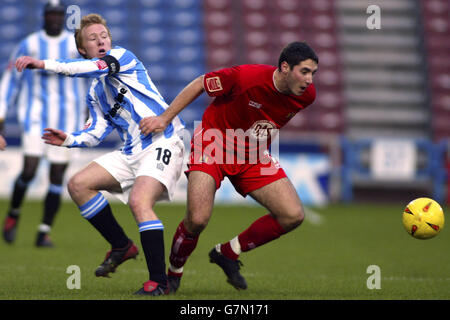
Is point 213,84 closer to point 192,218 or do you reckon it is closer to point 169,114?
point 169,114

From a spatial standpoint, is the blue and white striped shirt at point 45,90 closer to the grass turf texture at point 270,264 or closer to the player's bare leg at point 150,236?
the grass turf texture at point 270,264

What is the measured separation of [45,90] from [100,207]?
3.03 metres

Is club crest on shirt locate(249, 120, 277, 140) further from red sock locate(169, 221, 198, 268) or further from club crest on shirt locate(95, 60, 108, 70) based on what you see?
club crest on shirt locate(95, 60, 108, 70)

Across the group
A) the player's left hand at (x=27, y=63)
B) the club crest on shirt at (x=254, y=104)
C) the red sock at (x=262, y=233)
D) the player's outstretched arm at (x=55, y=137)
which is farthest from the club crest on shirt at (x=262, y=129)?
the player's left hand at (x=27, y=63)

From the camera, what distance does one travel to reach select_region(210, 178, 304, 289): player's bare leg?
17.1ft

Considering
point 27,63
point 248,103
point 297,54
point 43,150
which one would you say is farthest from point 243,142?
point 43,150

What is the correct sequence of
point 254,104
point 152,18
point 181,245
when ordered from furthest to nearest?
point 152,18 < point 181,245 < point 254,104

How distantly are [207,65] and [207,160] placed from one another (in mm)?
11841

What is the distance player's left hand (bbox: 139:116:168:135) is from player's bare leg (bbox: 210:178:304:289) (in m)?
0.79

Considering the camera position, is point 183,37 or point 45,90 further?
point 183,37

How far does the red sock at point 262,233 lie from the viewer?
17.4 ft

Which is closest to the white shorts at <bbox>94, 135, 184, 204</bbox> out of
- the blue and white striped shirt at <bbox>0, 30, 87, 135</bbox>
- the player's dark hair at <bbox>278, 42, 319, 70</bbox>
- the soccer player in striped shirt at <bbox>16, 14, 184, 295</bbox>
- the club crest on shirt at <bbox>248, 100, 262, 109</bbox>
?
the soccer player in striped shirt at <bbox>16, 14, 184, 295</bbox>

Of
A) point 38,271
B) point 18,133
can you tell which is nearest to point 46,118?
point 38,271

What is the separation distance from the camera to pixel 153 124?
498cm
